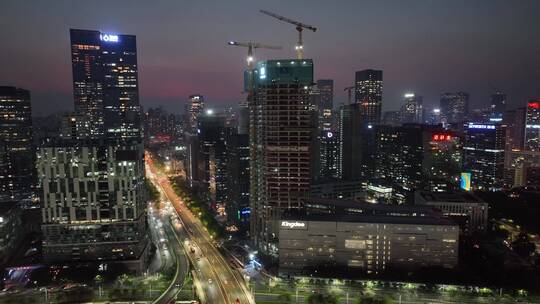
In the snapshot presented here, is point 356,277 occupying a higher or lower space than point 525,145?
lower

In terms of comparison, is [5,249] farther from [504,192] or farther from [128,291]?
[504,192]

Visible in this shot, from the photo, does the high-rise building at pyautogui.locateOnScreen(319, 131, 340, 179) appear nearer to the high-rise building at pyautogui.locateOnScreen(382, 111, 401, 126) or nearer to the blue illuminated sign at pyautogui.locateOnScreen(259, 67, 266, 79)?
the blue illuminated sign at pyautogui.locateOnScreen(259, 67, 266, 79)

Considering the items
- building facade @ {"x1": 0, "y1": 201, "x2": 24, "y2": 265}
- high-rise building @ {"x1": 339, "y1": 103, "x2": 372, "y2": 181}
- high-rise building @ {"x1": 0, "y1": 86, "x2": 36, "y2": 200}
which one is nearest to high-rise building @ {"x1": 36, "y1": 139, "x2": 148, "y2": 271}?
building facade @ {"x1": 0, "y1": 201, "x2": 24, "y2": 265}

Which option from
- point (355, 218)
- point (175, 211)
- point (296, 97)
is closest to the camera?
point (355, 218)

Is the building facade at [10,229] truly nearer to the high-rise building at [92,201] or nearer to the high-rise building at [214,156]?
the high-rise building at [92,201]

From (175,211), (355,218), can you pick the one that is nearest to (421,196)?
(355,218)

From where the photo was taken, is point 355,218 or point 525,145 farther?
point 525,145

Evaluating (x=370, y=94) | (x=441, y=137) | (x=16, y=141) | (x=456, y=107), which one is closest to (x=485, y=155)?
(x=441, y=137)
